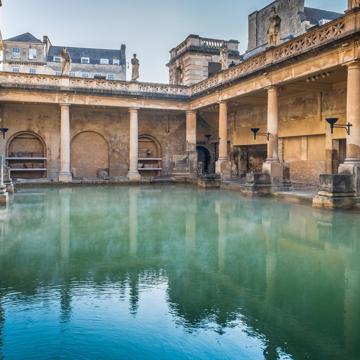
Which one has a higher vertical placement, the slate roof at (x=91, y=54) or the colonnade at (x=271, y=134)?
the slate roof at (x=91, y=54)

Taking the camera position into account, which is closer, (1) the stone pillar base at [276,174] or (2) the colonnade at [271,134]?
(2) the colonnade at [271,134]

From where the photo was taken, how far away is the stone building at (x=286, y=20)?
30172 mm

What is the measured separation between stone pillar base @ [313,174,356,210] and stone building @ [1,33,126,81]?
42247mm

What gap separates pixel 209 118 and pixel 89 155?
8450mm

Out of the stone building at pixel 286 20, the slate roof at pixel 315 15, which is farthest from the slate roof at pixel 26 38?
the slate roof at pixel 315 15

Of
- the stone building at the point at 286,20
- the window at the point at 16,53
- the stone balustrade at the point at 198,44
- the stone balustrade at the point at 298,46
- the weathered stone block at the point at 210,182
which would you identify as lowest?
the weathered stone block at the point at 210,182

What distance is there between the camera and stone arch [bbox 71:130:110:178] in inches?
1001

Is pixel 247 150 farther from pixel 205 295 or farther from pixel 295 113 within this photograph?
pixel 205 295

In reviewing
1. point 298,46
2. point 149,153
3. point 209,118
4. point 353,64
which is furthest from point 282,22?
point 353,64

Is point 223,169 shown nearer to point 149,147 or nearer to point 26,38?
point 149,147

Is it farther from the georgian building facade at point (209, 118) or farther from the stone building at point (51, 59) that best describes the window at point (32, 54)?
the georgian building facade at point (209, 118)

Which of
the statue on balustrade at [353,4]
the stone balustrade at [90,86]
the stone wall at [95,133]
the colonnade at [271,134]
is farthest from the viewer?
the stone wall at [95,133]

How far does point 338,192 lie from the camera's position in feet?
36.9

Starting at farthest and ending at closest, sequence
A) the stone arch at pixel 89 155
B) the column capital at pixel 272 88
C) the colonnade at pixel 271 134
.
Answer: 1. the stone arch at pixel 89 155
2. the column capital at pixel 272 88
3. the colonnade at pixel 271 134
